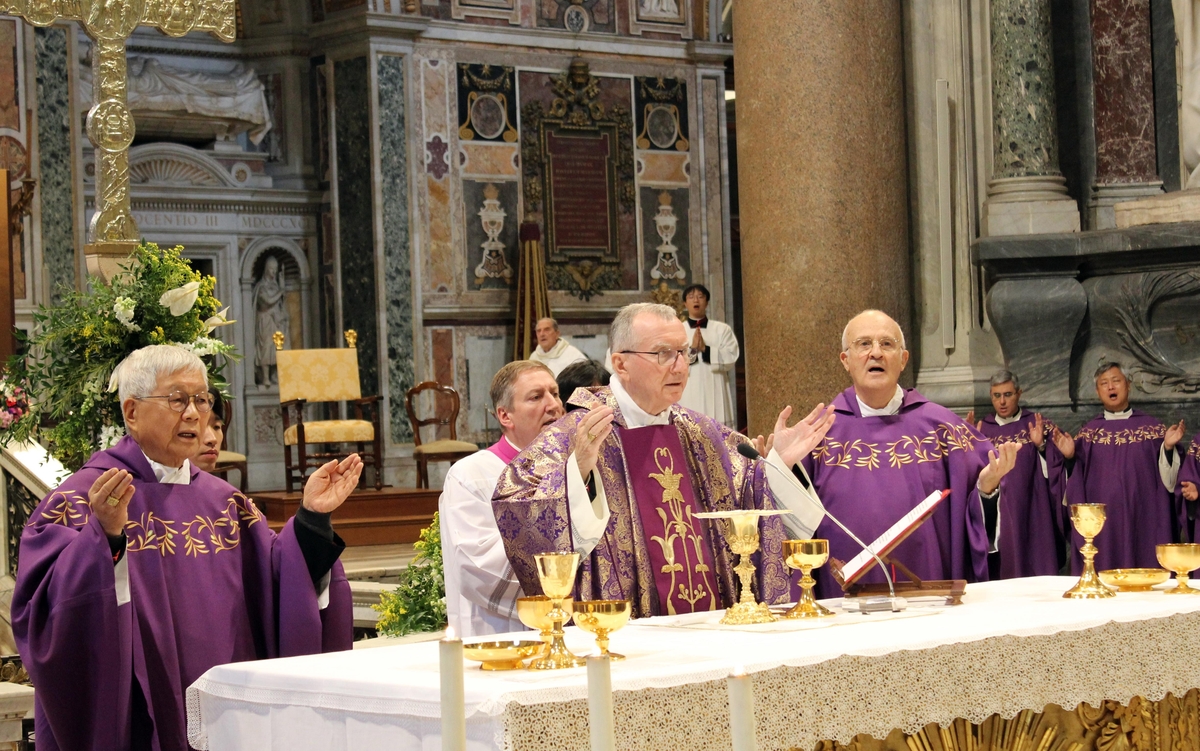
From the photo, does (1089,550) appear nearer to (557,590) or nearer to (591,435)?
(591,435)

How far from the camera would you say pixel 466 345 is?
47.6 ft

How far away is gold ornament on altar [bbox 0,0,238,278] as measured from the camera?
7152 mm

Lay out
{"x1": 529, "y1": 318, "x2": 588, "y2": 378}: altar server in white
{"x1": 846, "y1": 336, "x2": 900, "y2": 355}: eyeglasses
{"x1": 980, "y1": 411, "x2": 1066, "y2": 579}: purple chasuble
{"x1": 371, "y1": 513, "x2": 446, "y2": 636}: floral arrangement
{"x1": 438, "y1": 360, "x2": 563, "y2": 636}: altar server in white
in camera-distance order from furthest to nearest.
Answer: {"x1": 529, "y1": 318, "x2": 588, "y2": 378}: altar server in white
{"x1": 980, "y1": 411, "x2": 1066, "y2": 579}: purple chasuble
{"x1": 371, "y1": 513, "x2": 446, "y2": 636}: floral arrangement
{"x1": 846, "y1": 336, "x2": 900, "y2": 355}: eyeglasses
{"x1": 438, "y1": 360, "x2": 563, "y2": 636}: altar server in white

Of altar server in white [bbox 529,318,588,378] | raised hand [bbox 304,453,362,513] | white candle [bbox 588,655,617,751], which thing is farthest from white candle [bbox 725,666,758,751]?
altar server in white [bbox 529,318,588,378]

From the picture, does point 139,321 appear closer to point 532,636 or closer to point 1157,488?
point 532,636

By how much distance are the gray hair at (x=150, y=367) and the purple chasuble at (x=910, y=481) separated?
6.86 feet

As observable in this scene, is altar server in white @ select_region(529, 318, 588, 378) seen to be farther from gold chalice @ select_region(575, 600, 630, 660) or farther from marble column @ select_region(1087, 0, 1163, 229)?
gold chalice @ select_region(575, 600, 630, 660)

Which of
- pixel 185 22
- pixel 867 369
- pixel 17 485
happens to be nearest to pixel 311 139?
pixel 185 22

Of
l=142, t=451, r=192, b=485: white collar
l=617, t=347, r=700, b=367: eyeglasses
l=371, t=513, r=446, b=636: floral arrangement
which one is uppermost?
l=617, t=347, r=700, b=367: eyeglasses

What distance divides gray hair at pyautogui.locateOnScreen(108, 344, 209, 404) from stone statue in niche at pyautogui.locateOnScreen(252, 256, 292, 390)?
1122cm

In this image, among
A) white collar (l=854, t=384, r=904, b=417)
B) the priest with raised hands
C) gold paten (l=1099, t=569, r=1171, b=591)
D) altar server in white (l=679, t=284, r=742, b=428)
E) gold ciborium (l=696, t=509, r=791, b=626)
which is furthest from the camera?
altar server in white (l=679, t=284, r=742, b=428)

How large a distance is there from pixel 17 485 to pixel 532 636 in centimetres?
438

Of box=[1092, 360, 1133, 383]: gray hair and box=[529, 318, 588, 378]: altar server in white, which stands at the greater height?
box=[529, 318, 588, 378]: altar server in white

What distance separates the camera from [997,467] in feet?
14.7
